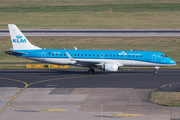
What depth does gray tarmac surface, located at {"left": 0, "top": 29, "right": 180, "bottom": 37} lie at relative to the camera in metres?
83.9

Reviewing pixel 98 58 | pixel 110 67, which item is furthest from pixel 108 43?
pixel 110 67

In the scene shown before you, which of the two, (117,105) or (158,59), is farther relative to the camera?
(158,59)

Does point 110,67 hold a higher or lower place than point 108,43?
lower

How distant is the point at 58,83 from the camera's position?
140ft

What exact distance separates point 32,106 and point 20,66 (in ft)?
92.7

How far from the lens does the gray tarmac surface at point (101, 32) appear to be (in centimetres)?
8388

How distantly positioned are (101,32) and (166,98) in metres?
55.8

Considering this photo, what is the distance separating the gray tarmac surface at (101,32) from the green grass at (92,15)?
6.88 m

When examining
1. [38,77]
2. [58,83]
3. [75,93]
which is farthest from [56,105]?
[38,77]

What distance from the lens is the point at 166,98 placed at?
33.9 meters

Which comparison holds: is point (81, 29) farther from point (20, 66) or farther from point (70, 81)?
point (70, 81)

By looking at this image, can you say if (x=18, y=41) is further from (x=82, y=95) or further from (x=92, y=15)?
(x=92, y=15)

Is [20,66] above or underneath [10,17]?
underneath

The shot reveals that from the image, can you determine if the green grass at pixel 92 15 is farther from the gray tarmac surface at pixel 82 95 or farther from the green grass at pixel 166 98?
the green grass at pixel 166 98
